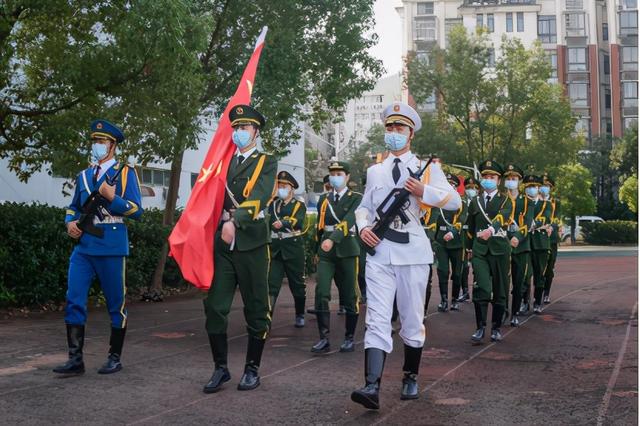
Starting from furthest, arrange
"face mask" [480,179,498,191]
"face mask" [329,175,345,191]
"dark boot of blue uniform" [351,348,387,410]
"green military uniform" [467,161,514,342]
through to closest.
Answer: "face mask" [480,179,498,191]
"face mask" [329,175,345,191]
"green military uniform" [467,161,514,342]
"dark boot of blue uniform" [351,348,387,410]

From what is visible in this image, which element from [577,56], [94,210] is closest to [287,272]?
[94,210]

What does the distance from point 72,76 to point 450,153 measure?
105ft

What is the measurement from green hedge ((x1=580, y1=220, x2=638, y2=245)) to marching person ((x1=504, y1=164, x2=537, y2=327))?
144 feet

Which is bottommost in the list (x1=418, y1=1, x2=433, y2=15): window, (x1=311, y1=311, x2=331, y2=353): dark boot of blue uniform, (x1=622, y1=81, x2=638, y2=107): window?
(x1=311, y1=311, x2=331, y2=353): dark boot of blue uniform

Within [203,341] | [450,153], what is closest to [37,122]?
[203,341]

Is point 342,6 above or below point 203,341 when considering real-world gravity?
above

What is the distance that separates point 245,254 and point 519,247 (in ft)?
18.8

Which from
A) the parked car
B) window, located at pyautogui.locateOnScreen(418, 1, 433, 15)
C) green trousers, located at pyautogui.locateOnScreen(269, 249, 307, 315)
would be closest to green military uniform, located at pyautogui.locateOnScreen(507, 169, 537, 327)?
green trousers, located at pyautogui.locateOnScreen(269, 249, 307, 315)

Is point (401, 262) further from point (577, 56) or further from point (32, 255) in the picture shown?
point (577, 56)

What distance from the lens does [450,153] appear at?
137 ft

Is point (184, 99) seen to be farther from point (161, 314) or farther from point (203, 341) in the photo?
point (203, 341)

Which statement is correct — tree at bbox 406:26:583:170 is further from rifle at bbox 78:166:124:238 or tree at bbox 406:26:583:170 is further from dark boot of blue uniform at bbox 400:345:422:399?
dark boot of blue uniform at bbox 400:345:422:399

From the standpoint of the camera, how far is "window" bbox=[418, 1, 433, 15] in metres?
77.8

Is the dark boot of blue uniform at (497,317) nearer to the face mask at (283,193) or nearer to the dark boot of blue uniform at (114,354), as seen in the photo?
the face mask at (283,193)
